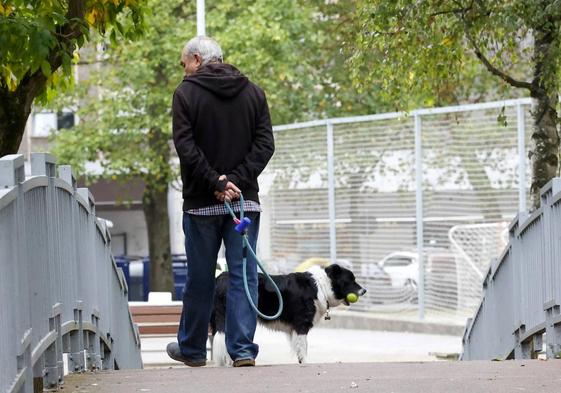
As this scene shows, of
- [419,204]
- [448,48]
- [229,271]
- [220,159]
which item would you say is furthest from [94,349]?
[419,204]

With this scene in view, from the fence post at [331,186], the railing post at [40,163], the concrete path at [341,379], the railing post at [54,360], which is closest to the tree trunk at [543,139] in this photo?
the concrete path at [341,379]

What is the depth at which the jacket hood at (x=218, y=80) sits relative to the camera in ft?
29.7

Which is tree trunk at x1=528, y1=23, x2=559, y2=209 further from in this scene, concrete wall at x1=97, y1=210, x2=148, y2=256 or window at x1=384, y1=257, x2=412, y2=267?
concrete wall at x1=97, y1=210, x2=148, y2=256

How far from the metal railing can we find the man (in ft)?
2.58

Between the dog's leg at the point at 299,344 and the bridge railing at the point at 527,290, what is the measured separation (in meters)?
1.75

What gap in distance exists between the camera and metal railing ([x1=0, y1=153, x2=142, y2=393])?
6.23 meters

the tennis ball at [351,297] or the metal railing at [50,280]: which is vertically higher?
the metal railing at [50,280]

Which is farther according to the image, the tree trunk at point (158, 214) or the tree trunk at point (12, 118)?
the tree trunk at point (158, 214)

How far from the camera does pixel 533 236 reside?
11.0m

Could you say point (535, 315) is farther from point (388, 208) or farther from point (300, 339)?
point (388, 208)

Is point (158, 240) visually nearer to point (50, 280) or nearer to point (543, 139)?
point (543, 139)

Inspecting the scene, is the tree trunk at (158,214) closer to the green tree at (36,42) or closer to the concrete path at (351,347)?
the concrete path at (351,347)

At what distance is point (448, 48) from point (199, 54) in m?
6.67

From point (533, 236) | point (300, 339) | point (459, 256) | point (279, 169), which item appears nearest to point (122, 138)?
point (279, 169)
